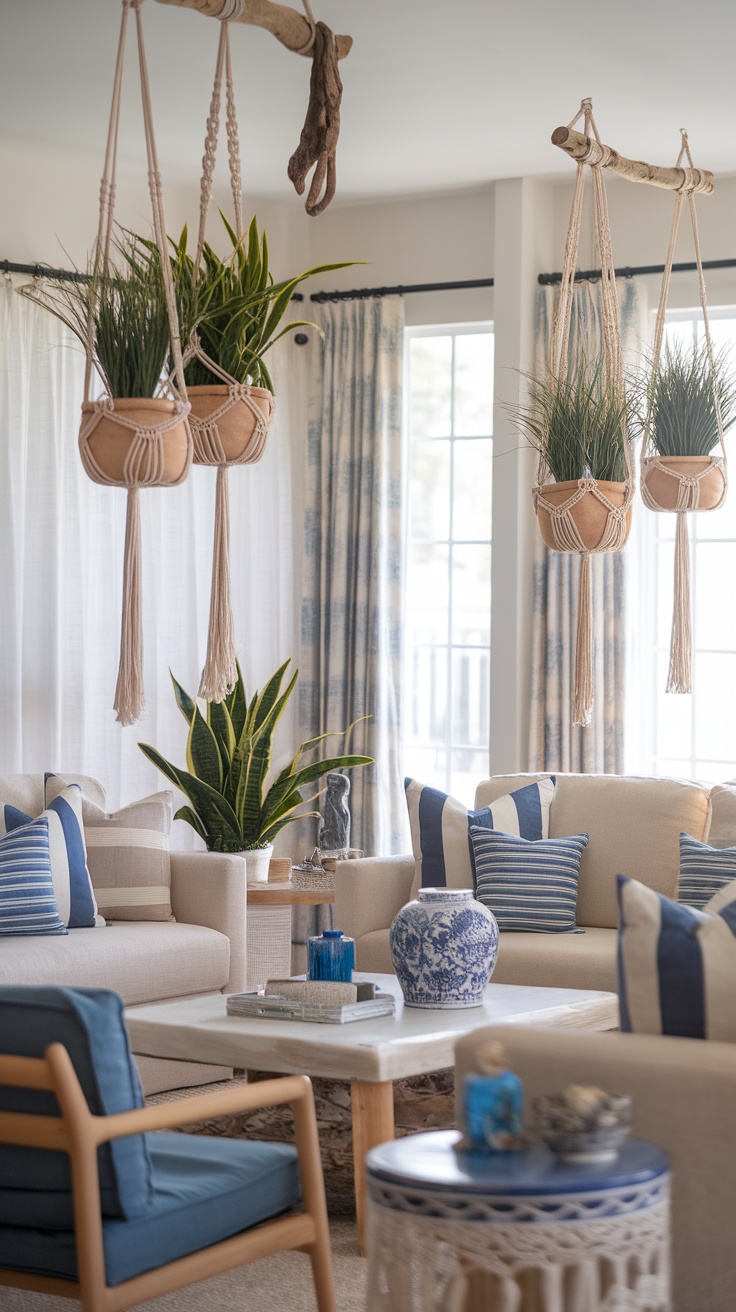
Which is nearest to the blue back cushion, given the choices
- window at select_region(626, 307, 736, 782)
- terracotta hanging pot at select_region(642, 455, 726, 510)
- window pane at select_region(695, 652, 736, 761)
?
terracotta hanging pot at select_region(642, 455, 726, 510)

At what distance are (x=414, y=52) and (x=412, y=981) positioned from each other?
Result: 2.91 meters

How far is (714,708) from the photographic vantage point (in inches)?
226

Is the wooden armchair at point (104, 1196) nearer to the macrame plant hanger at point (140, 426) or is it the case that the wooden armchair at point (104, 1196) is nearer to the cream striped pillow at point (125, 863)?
the macrame plant hanger at point (140, 426)

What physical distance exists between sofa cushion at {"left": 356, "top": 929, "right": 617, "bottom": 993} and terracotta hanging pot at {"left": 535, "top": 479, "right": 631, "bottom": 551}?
1066 millimetres

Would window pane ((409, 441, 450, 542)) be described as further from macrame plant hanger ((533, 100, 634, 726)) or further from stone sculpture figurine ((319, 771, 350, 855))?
macrame plant hanger ((533, 100, 634, 726))

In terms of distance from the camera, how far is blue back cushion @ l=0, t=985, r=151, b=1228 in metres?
2.07

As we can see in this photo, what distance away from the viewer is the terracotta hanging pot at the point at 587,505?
13.0 ft

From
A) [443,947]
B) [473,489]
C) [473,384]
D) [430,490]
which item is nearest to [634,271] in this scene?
[473,384]

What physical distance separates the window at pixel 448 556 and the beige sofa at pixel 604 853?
1645 mm

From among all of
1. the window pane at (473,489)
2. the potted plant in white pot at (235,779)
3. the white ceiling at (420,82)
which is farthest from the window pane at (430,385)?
the potted plant in white pot at (235,779)

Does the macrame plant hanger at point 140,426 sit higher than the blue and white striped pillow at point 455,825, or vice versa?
the macrame plant hanger at point 140,426

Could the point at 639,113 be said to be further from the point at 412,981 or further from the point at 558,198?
the point at 412,981

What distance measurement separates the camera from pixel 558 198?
598cm

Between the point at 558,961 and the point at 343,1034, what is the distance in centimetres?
115
